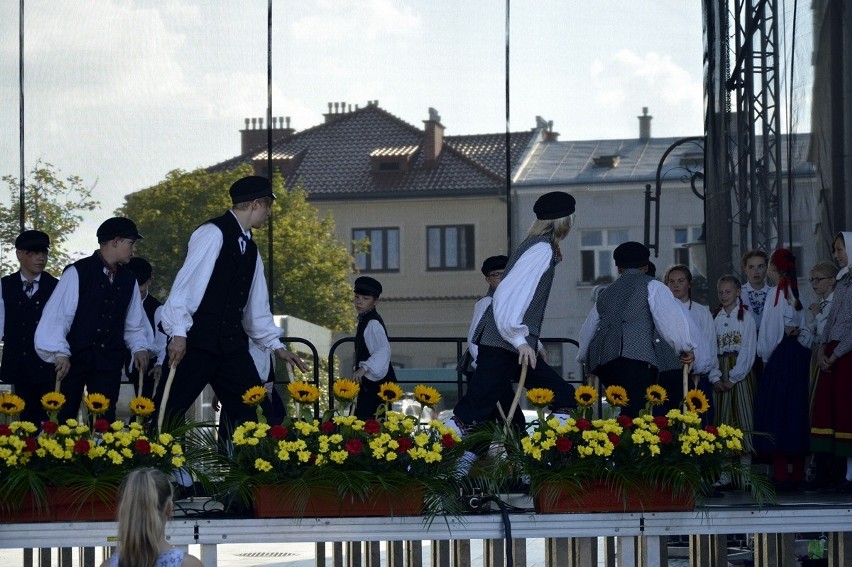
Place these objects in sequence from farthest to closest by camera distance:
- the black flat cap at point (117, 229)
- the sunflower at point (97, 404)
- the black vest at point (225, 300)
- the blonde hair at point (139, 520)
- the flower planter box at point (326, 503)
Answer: the black flat cap at point (117, 229) → the black vest at point (225, 300) → the sunflower at point (97, 404) → the flower planter box at point (326, 503) → the blonde hair at point (139, 520)

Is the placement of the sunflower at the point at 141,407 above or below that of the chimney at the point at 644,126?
below

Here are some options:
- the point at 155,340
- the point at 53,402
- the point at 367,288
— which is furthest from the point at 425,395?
the point at 367,288

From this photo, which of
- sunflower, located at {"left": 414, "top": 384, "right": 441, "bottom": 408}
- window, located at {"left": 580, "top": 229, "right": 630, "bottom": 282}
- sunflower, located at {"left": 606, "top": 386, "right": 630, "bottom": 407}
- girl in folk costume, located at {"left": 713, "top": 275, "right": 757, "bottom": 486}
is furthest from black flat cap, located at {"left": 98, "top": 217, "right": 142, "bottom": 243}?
window, located at {"left": 580, "top": 229, "right": 630, "bottom": 282}

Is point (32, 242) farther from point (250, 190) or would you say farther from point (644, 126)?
point (644, 126)

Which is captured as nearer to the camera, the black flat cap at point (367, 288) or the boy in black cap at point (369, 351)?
the boy in black cap at point (369, 351)

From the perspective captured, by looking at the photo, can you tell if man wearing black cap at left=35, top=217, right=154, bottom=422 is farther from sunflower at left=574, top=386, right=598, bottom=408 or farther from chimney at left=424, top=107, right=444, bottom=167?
chimney at left=424, top=107, right=444, bottom=167

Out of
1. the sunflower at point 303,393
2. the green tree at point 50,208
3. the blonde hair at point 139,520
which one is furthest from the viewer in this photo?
the green tree at point 50,208

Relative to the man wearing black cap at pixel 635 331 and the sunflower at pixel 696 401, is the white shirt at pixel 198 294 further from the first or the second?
the sunflower at pixel 696 401

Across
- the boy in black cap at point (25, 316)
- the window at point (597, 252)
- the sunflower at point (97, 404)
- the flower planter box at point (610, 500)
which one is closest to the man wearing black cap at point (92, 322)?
the boy in black cap at point (25, 316)

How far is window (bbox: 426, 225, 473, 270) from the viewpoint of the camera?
1129 centimetres

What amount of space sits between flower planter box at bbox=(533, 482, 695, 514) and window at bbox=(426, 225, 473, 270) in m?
5.68

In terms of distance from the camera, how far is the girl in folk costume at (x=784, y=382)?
298 inches

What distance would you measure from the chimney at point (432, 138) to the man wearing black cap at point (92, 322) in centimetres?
452

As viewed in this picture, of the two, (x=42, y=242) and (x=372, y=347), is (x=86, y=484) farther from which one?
(x=372, y=347)
